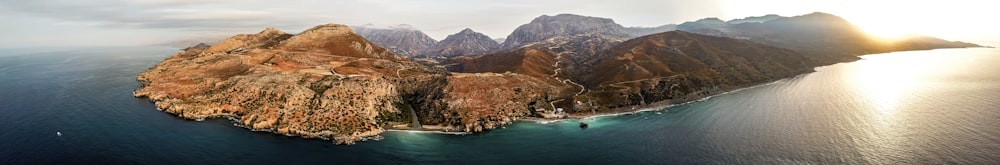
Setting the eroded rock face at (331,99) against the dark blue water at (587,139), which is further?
the eroded rock face at (331,99)

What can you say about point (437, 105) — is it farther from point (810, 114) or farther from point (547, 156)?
point (810, 114)

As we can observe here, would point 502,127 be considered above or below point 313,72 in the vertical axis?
below

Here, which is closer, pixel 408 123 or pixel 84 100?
pixel 408 123

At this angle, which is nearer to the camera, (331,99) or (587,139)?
(587,139)

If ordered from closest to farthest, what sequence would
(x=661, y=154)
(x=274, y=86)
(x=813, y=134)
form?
1. (x=661, y=154)
2. (x=813, y=134)
3. (x=274, y=86)

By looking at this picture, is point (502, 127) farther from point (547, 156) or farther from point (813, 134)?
point (813, 134)

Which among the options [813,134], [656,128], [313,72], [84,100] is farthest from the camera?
[313,72]

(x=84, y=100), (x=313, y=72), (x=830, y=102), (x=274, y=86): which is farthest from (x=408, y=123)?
(x=830, y=102)

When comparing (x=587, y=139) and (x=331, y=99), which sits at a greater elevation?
(x=331, y=99)

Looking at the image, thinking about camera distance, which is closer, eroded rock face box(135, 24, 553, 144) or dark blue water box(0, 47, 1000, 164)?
dark blue water box(0, 47, 1000, 164)
